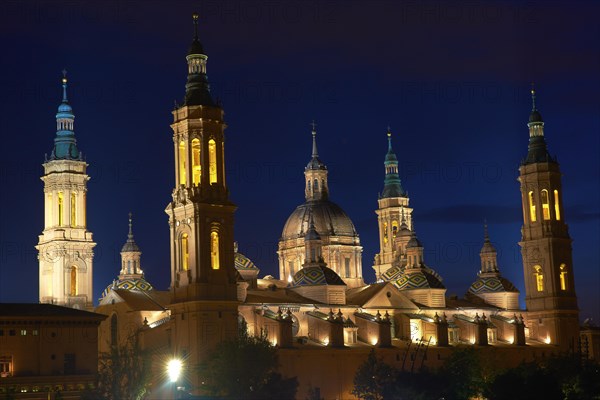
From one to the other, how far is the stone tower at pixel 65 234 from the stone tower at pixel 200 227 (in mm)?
15691

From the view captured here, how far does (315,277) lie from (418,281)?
11592 mm

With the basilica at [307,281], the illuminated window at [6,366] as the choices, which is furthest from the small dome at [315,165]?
the illuminated window at [6,366]

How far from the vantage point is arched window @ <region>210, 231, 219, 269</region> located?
255 feet

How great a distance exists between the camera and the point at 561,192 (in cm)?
10562

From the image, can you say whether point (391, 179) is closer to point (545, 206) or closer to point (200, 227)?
point (545, 206)

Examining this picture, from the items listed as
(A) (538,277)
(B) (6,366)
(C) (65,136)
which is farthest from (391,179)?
(B) (6,366)

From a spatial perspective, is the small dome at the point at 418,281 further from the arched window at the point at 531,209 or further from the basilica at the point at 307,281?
the arched window at the point at 531,209

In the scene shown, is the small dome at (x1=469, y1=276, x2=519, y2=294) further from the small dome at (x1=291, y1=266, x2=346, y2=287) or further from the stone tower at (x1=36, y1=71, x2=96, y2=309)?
the stone tower at (x1=36, y1=71, x2=96, y2=309)

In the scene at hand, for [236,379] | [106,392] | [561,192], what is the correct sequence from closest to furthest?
[106,392] → [236,379] → [561,192]

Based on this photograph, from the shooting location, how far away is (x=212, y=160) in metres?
79.2

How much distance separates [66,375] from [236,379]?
10.8 metres

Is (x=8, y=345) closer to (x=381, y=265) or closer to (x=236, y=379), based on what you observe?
(x=236, y=379)

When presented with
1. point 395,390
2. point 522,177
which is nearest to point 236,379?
point 395,390

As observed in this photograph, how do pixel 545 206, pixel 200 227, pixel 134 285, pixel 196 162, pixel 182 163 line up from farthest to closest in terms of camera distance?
pixel 545 206 < pixel 134 285 < pixel 182 163 < pixel 196 162 < pixel 200 227
